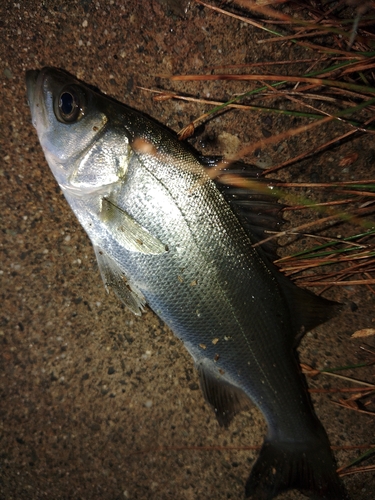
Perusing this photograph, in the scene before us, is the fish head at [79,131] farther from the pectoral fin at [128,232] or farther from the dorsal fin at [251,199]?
the dorsal fin at [251,199]

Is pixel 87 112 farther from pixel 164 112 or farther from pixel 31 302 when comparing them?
pixel 31 302

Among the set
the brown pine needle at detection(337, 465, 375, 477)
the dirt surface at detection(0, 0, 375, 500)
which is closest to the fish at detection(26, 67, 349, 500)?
the brown pine needle at detection(337, 465, 375, 477)

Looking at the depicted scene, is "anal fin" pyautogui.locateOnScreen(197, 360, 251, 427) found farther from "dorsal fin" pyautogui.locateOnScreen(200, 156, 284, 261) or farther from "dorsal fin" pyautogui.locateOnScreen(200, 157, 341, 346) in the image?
"dorsal fin" pyautogui.locateOnScreen(200, 156, 284, 261)

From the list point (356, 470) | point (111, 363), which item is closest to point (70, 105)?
point (111, 363)

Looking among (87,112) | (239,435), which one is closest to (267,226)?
(87,112)

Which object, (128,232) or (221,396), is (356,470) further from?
(128,232)

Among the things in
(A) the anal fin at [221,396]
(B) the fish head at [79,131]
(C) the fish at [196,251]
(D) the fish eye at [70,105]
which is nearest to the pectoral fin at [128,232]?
(C) the fish at [196,251]
